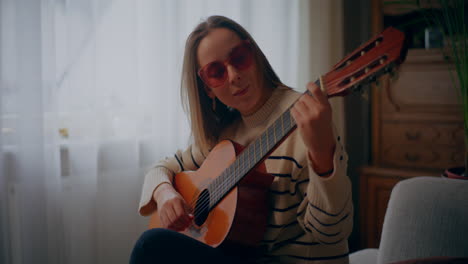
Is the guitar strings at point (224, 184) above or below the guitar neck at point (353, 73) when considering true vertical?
below

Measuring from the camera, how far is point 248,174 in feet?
2.80

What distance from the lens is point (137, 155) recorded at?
5.29 ft

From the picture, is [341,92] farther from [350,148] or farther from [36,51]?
[350,148]

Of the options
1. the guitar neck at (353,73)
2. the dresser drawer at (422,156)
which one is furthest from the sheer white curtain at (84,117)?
the dresser drawer at (422,156)

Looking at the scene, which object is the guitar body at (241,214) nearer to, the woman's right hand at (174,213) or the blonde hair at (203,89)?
the woman's right hand at (174,213)

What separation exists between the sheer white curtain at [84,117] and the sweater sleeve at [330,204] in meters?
0.95

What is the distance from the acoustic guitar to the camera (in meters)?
0.64

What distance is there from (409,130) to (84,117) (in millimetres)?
1731

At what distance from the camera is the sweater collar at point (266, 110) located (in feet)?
3.29

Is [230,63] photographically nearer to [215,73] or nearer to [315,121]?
[215,73]

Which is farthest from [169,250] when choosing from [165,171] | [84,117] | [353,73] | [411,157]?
[411,157]

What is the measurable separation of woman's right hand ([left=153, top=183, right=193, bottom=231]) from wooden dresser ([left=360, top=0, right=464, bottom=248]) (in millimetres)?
1434

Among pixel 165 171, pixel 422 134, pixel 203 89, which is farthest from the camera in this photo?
pixel 422 134

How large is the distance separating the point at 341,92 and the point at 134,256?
574mm
